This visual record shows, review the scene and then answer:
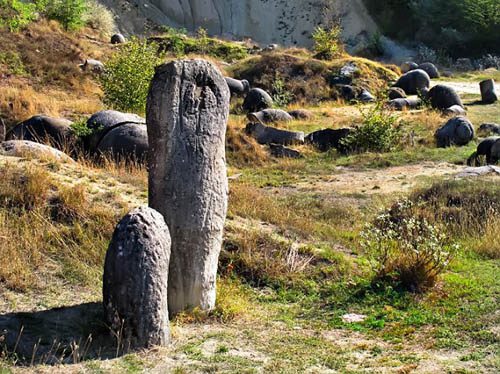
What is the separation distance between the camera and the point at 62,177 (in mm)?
10430

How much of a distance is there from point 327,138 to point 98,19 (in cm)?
2131

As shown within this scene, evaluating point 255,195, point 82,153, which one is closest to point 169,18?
point 82,153

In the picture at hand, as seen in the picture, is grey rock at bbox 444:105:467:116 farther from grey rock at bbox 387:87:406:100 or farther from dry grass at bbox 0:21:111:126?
dry grass at bbox 0:21:111:126

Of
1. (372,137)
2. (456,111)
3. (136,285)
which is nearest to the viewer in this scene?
(136,285)

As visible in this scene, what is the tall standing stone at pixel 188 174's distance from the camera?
7086mm

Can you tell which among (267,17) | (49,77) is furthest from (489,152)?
(267,17)

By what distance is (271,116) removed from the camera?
72.2 feet

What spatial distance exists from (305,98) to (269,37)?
21050 mm

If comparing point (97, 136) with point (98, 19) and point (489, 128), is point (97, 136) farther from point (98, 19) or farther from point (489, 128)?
point (98, 19)

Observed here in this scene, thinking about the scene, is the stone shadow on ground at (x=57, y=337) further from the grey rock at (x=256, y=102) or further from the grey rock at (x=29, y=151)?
the grey rock at (x=256, y=102)

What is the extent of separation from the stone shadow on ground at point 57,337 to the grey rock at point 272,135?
40.4ft

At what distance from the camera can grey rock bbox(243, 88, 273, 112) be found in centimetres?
2442

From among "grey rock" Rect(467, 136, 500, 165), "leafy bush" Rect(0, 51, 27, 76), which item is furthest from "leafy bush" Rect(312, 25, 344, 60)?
"grey rock" Rect(467, 136, 500, 165)

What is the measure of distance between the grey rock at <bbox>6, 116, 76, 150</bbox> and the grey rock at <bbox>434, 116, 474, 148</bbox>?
931cm
